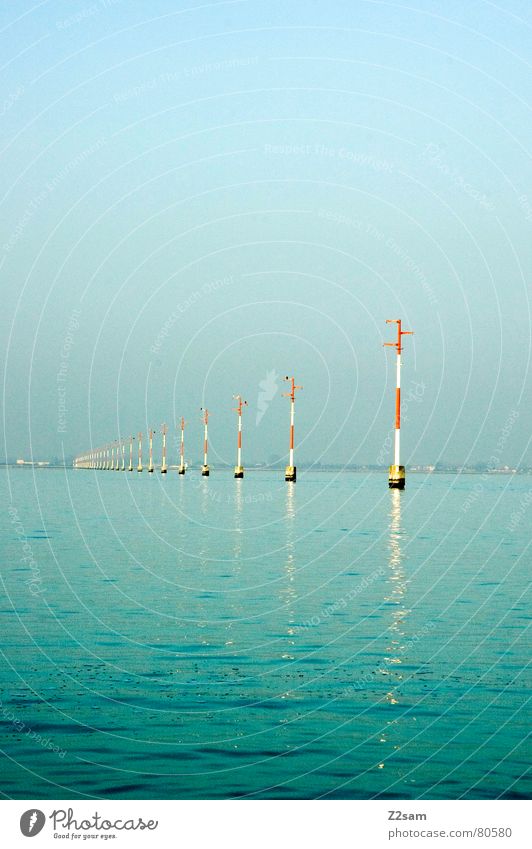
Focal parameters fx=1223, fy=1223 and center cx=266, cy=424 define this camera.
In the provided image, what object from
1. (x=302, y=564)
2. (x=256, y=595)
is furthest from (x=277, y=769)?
(x=302, y=564)

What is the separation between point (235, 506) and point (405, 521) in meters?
23.5

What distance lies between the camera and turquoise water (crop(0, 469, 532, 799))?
41.9ft

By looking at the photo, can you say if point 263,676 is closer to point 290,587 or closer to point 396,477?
point 290,587

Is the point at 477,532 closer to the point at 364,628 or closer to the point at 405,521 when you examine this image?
the point at 405,521

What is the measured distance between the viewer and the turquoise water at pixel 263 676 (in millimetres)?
12766

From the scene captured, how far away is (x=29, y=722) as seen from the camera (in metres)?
14.8
